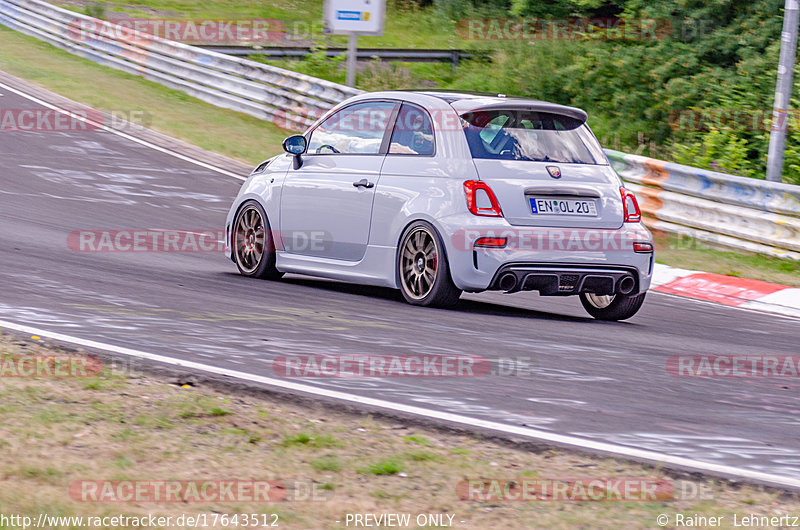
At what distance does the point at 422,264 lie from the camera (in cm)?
886

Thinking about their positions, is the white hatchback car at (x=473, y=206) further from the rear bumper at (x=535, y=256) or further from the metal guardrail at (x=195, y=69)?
the metal guardrail at (x=195, y=69)

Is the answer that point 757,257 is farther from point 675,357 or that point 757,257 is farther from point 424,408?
point 424,408

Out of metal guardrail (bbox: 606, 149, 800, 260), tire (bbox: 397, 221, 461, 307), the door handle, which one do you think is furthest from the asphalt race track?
metal guardrail (bbox: 606, 149, 800, 260)

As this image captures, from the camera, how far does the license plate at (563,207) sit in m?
8.58

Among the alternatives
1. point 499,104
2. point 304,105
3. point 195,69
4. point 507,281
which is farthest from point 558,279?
point 195,69

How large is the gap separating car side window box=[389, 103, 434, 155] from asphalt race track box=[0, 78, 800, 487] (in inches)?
48.3

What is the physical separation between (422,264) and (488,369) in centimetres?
226

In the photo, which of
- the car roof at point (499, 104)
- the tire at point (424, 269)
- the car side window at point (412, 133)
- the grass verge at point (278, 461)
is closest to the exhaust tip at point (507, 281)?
the tire at point (424, 269)

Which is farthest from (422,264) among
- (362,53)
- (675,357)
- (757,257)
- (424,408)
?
(362,53)

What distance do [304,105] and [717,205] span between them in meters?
9.67

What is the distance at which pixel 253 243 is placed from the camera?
34.8 ft

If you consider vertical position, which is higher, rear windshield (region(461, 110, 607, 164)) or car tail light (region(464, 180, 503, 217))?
rear windshield (region(461, 110, 607, 164))

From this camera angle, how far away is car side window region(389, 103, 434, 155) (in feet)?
29.7

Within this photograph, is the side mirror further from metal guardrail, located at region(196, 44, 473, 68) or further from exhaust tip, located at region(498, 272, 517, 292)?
metal guardrail, located at region(196, 44, 473, 68)
